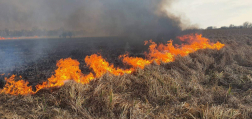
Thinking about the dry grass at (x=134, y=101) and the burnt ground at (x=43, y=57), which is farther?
the burnt ground at (x=43, y=57)

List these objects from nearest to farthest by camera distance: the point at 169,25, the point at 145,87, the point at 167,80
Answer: the point at 145,87 → the point at 167,80 → the point at 169,25

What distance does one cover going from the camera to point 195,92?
15.7ft

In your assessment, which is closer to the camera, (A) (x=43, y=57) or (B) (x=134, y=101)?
(B) (x=134, y=101)

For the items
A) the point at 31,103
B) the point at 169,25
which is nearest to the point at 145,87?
the point at 31,103

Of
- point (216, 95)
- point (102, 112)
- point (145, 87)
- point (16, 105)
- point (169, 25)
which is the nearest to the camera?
point (102, 112)

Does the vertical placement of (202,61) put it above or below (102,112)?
above

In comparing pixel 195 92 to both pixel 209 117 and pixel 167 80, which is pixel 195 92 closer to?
pixel 167 80

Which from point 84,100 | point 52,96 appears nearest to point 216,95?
point 84,100

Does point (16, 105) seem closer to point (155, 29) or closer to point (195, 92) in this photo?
point (195, 92)

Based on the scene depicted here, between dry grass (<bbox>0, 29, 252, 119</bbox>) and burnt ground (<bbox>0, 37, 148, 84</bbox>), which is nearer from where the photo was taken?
dry grass (<bbox>0, 29, 252, 119</bbox>)

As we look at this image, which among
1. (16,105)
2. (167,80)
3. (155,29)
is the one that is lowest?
(16,105)

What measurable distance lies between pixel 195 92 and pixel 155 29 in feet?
74.0

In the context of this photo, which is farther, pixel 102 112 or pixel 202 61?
pixel 202 61

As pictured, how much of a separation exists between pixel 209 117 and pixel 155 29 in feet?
79.4
